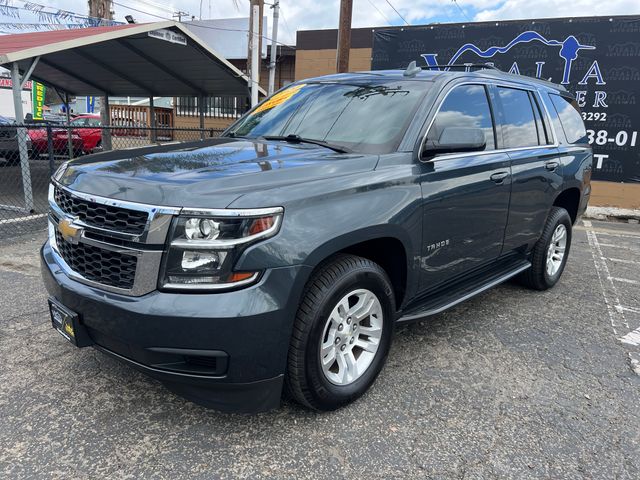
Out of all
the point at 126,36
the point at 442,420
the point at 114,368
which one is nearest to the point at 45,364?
the point at 114,368

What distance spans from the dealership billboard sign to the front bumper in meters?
9.73

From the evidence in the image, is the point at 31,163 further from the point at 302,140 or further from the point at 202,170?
the point at 202,170

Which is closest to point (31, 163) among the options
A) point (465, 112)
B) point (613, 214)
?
point (465, 112)

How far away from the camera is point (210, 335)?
7.10 feet

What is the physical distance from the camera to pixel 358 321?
9.29 ft

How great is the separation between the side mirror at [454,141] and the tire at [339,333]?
0.86 m

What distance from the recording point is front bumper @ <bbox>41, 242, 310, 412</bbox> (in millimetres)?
2164

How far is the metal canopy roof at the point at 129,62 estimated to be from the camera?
862 cm

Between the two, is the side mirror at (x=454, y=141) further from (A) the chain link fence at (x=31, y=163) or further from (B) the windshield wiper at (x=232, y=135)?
(A) the chain link fence at (x=31, y=163)

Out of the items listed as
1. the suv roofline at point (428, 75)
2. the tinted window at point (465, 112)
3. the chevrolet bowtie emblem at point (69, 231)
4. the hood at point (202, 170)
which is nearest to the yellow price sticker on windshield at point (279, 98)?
the suv roofline at point (428, 75)

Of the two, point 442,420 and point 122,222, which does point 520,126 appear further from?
point 122,222

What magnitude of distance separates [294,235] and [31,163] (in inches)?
410

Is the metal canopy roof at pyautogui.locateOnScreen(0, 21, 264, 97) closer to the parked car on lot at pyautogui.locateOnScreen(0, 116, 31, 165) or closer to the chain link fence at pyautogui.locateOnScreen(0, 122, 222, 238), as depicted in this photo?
the parked car on lot at pyautogui.locateOnScreen(0, 116, 31, 165)

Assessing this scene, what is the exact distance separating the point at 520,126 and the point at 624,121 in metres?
7.08
